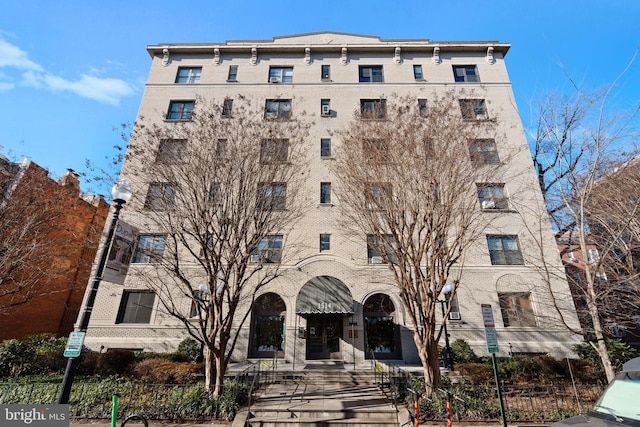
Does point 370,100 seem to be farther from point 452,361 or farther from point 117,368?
point 117,368

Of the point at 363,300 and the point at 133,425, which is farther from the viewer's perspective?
the point at 363,300

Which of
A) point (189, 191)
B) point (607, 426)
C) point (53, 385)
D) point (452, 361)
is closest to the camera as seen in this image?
point (607, 426)

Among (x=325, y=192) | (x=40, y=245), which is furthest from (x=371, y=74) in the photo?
(x=40, y=245)

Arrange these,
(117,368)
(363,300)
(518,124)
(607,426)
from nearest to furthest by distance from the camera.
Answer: (607,426) → (117,368) → (363,300) → (518,124)

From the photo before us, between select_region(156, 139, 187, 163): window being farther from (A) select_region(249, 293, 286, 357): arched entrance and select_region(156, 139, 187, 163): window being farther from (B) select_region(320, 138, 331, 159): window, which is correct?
(B) select_region(320, 138, 331, 159): window

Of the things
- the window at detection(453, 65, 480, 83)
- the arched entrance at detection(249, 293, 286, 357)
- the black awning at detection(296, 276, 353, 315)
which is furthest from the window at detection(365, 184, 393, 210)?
the window at detection(453, 65, 480, 83)

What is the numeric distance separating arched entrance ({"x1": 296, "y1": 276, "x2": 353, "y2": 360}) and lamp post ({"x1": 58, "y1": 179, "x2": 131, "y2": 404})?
34.8 ft

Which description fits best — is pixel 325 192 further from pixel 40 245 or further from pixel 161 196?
pixel 40 245

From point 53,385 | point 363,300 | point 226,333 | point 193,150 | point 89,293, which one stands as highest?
point 193,150

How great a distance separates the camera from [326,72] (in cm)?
2508

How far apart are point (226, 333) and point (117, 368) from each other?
7.53 m

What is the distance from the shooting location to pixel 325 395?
11.6 m

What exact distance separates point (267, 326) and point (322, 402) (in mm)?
8139

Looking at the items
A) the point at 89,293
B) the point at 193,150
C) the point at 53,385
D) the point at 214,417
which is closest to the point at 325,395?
the point at 214,417
